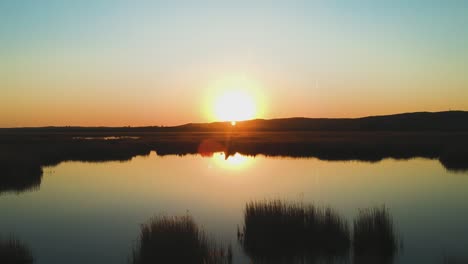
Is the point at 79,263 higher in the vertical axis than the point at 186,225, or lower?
lower

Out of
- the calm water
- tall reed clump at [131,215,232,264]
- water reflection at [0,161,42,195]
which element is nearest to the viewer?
tall reed clump at [131,215,232,264]

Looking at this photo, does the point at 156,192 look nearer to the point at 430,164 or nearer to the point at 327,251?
the point at 327,251

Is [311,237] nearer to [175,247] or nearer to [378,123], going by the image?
[175,247]

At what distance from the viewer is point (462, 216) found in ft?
53.1

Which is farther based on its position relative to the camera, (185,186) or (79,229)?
(185,186)

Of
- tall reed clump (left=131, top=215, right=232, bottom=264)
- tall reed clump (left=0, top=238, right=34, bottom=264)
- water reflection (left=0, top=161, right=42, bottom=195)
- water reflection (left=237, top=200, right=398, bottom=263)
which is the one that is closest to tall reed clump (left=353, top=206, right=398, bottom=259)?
water reflection (left=237, top=200, right=398, bottom=263)

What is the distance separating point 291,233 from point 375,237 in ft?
6.86

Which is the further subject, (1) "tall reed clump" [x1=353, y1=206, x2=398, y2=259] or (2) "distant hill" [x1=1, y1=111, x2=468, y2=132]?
(2) "distant hill" [x1=1, y1=111, x2=468, y2=132]

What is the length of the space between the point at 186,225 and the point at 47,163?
30567 millimetres

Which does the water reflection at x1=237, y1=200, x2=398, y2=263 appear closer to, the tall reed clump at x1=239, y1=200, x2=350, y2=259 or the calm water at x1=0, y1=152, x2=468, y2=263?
the tall reed clump at x1=239, y1=200, x2=350, y2=259

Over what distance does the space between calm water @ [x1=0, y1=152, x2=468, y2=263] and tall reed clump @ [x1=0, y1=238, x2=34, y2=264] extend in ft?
0.98

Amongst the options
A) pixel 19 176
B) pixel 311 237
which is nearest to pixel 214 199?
pixel 311 237

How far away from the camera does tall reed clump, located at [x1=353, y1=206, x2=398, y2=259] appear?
11.9 metres

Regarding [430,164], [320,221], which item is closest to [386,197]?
[320,221]
